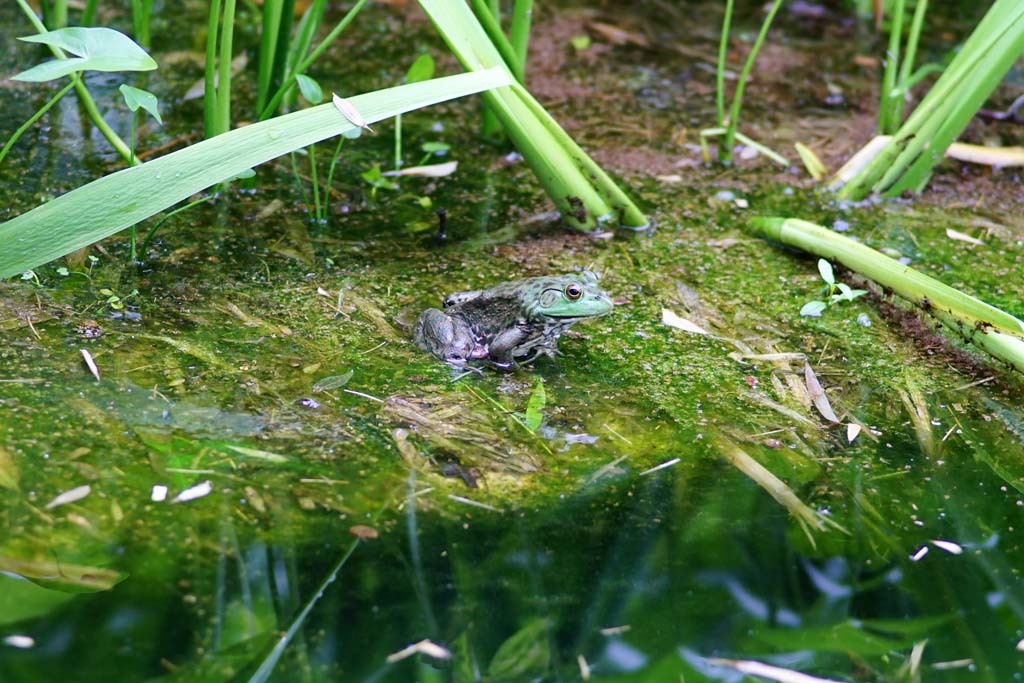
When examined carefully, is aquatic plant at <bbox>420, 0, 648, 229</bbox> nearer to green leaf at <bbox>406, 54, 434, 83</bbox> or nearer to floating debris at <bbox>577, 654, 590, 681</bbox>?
green leaf at <bbox>406, 54, 434, 83</bbox>

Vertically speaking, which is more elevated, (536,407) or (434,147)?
(434,147)

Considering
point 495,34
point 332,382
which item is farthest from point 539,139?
point 332,382

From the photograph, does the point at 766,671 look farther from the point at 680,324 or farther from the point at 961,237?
the point at 961,237

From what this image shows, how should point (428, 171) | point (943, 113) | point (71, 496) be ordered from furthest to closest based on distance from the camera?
point (428, 171), point (943, 113), point (71, 496)

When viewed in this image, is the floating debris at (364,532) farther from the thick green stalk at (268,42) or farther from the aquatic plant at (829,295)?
the thick green stalk at (268,42)

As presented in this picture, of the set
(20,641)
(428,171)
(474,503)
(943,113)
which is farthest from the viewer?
(428,171)

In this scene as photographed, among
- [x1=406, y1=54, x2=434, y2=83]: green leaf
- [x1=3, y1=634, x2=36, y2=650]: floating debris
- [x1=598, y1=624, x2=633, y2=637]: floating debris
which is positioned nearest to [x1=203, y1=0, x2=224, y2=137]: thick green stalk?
[x1=406, y1=54, x2=434, y2=83]: green leaf

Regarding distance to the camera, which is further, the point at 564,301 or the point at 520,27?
the point at 520,27

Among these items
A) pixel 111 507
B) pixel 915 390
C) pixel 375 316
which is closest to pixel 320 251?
pixel 375 316
